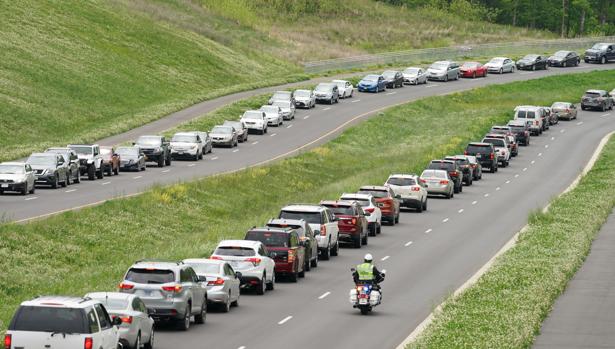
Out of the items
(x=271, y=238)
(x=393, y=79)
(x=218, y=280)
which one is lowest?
(x=393, y=79)

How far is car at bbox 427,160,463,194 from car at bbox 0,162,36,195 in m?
20.7

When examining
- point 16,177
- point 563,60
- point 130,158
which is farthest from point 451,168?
point 563,60

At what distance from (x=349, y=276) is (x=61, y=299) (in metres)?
19.2

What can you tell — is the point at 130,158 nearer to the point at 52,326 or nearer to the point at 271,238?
the point at 271,238

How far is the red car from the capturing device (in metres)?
129

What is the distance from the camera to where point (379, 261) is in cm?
4709

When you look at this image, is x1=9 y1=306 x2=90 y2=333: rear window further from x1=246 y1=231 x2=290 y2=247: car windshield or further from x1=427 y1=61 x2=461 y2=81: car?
x1=427 y1=61 x2=461 y2=81: car

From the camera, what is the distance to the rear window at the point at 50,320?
24.2 metres

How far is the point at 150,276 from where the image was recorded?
31297 millimetres

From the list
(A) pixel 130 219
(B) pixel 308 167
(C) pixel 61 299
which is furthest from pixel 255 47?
(C) pixel 61 299

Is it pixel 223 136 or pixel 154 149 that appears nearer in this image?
pixel 154 149

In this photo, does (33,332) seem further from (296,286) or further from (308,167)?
(308,167)

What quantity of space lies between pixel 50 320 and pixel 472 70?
351ft

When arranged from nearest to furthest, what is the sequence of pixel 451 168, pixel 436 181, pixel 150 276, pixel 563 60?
pixel 150 276 < pixel 436 181 < pixel 451 168 < pixel 563 60
